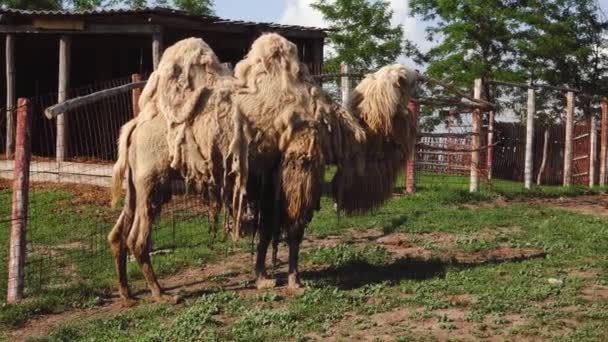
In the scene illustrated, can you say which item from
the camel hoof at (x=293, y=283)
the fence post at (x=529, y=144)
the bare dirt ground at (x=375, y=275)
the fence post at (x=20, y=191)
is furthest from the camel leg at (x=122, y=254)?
the fence post at (x=529, y=144)

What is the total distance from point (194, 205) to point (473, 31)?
63.1ft

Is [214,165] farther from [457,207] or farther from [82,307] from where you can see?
[457,207]

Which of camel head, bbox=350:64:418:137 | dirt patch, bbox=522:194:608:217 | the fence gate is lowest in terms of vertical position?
dirt patch, bbox=522:194:608:217

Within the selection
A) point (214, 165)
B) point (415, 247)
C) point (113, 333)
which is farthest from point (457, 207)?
point (113, 333)

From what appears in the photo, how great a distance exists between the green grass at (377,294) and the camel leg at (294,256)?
164mm

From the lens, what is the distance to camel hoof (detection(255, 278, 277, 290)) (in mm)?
8047

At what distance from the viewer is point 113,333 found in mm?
6852

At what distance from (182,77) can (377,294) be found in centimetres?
254

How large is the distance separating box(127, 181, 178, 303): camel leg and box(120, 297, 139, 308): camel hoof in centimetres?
17

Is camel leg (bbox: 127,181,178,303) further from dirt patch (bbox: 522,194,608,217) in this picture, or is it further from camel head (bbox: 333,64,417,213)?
dirt patch (bbox: 522,194,608,217)

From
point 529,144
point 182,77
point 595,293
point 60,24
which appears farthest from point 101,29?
point 595,293

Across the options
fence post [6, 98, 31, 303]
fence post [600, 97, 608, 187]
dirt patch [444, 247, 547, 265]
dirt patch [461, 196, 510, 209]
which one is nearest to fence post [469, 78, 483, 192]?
dirt patch [461, 196, 510, 209]

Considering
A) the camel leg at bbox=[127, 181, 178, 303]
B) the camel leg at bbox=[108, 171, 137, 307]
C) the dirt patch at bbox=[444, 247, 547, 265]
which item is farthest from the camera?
the dirt patch at bbox=[444, 247, 547, 265]

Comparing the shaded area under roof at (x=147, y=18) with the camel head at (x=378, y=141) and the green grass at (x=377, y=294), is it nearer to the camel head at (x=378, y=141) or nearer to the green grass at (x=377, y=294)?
the green grass at (x=377, y=294)
